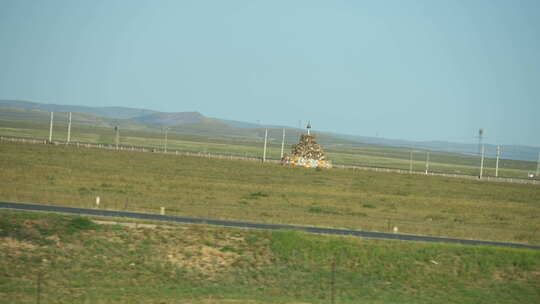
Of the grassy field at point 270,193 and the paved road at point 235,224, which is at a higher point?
the paved road at point 235,224

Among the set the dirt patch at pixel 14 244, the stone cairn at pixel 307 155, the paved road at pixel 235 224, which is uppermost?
the stone cairn at pixel 307 155

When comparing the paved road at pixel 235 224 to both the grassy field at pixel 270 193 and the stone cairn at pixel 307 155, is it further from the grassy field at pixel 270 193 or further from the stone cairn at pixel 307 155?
the stone cairn at pixel 307 155

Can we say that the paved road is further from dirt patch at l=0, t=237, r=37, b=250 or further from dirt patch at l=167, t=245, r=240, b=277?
dirt patch at l=0, t=237, r=37, b=250

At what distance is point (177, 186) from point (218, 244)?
121 ft

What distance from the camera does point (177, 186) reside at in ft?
243

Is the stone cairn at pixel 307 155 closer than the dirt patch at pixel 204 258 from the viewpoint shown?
No

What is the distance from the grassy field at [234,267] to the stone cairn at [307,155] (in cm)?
8119

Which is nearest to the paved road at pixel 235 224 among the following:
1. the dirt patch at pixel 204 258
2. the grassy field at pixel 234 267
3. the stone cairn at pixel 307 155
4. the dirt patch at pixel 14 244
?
the grassy field at pixel 234 267

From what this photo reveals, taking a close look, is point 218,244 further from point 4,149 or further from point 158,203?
point 4,149

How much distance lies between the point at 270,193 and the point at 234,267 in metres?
38.6

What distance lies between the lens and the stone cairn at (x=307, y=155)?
121250mm

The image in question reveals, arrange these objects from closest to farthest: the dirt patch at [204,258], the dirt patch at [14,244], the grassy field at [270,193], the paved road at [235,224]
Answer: the dirt patch at [204,258] < the dirt patch at [14,244] < the paved road at [235,224] < the grassy field at [270,193]

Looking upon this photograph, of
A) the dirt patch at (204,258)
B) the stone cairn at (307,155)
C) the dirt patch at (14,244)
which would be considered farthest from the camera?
the stone cairn at (307,155)

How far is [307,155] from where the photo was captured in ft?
398
